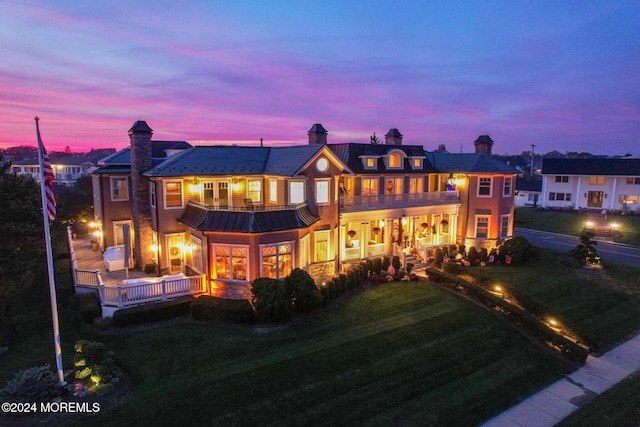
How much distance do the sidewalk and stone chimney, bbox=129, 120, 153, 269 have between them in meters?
21.2

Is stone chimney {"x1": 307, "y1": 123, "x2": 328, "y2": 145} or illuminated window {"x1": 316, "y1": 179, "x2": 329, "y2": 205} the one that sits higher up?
stone chimney {"x1": 307, "y1": 123, "x2": 328, "y2": 145}

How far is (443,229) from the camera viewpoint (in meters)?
33.1

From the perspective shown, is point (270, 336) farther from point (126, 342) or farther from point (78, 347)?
point (78, 347)

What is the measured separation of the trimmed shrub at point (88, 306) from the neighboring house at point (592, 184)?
195 ft

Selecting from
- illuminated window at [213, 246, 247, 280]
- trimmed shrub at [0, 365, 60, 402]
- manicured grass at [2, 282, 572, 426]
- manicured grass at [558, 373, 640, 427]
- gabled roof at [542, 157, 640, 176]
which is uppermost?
gabled roof at [542, 157, 640, 176]

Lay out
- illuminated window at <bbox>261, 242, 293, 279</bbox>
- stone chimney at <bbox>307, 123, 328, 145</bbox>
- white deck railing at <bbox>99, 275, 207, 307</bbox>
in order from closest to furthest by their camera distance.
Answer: white deck railing at <bbox>99, 275, 207, 307</bbox>
illuminated window at <bbox>261, 242, 293, 279</bbox>
stone chimney at <bbox>307, 123, 328, 145</bbox>

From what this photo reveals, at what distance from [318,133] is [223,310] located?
51.3 feet

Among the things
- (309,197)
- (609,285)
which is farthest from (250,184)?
(609,285)

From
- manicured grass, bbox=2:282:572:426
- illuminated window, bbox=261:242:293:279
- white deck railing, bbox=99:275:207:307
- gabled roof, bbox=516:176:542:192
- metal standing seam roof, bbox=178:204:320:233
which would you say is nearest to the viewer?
manicured grass, bbox=2:282:572:426

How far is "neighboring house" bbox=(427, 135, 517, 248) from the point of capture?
104 feet

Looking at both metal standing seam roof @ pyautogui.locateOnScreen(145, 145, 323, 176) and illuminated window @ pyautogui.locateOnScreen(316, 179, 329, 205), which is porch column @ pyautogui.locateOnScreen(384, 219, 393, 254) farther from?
metal standing seam roof @ pyautogui.locateOnScreen(145, 145, 323, 176)

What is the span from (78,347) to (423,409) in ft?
40.0

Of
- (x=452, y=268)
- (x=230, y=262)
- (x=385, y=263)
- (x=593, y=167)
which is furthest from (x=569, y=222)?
(x=230, y=262)

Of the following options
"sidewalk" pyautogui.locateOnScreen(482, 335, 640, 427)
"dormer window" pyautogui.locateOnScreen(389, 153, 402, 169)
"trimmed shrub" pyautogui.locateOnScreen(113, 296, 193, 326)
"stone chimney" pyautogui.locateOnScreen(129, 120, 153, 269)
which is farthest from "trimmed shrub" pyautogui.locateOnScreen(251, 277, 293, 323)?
"dormer window" pyautogui.locateOnScreen(389, 153, 402, 169)
